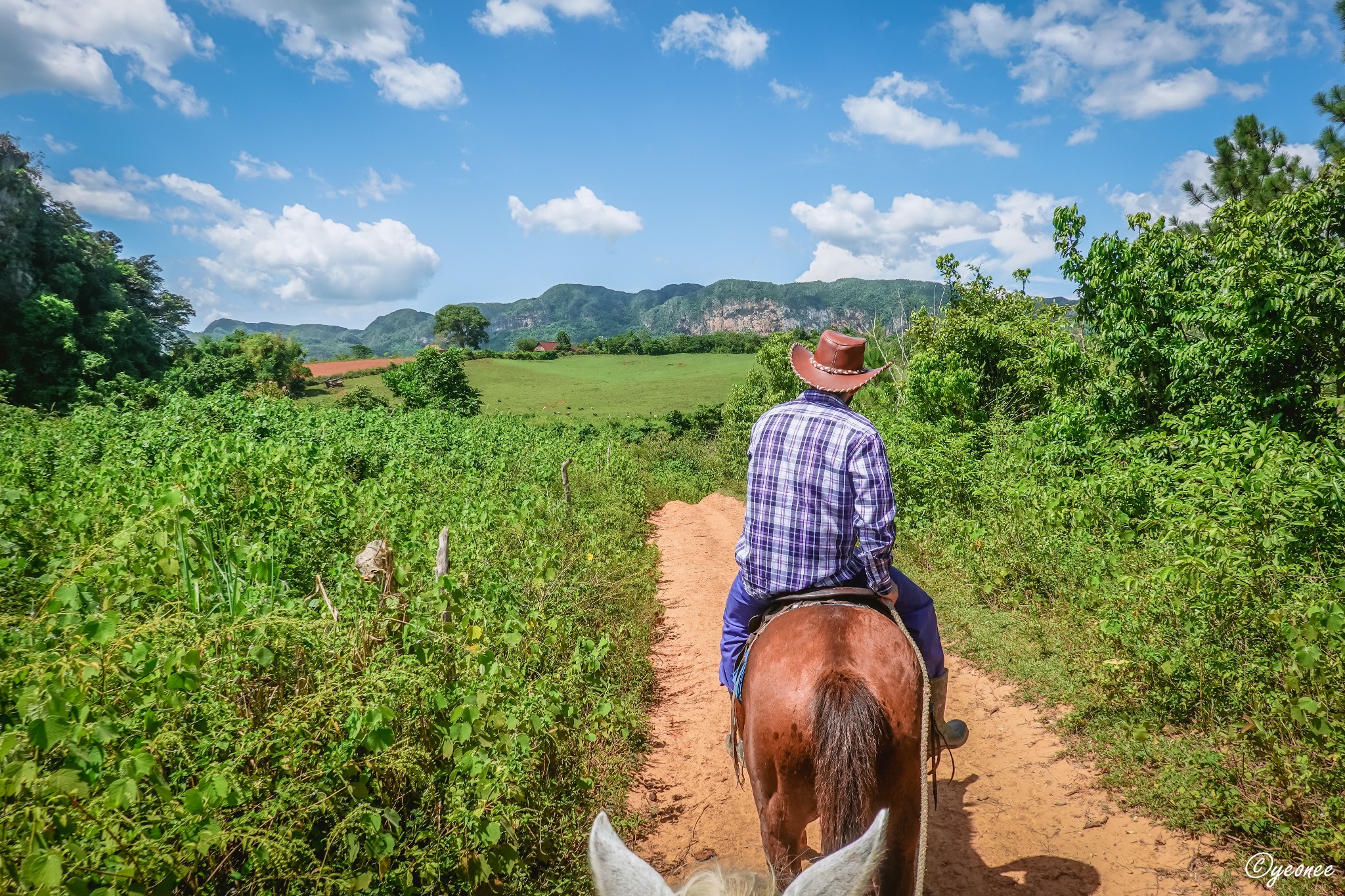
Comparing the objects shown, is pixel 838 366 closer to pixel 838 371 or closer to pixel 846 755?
pixel 838 371

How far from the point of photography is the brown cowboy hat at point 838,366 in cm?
343

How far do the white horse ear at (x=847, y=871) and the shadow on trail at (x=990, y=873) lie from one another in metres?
2.94

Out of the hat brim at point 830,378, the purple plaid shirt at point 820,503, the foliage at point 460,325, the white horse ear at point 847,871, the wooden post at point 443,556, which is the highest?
the foliage at point 460,325

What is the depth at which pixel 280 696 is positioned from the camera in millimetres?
3279

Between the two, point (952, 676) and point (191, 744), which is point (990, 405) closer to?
point (952, 676)

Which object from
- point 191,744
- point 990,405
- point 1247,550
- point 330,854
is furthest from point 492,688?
point 990,405

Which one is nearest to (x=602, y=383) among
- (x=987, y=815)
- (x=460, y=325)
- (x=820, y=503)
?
(x=460, y=325)

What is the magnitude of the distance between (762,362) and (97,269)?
41553 millimetres

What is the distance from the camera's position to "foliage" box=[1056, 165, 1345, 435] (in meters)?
6.40

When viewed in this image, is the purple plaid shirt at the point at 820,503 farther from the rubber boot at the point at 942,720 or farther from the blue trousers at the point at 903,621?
the rubber boot at the point at 942,720

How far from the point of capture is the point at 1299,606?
4.13m

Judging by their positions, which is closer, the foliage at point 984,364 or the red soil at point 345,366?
the foliage at point 984,364

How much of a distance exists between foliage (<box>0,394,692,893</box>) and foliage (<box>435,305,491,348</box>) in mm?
101946

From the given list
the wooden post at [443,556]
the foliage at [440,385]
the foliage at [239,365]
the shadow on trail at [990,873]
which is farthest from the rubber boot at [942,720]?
the foliage at [440,385]
